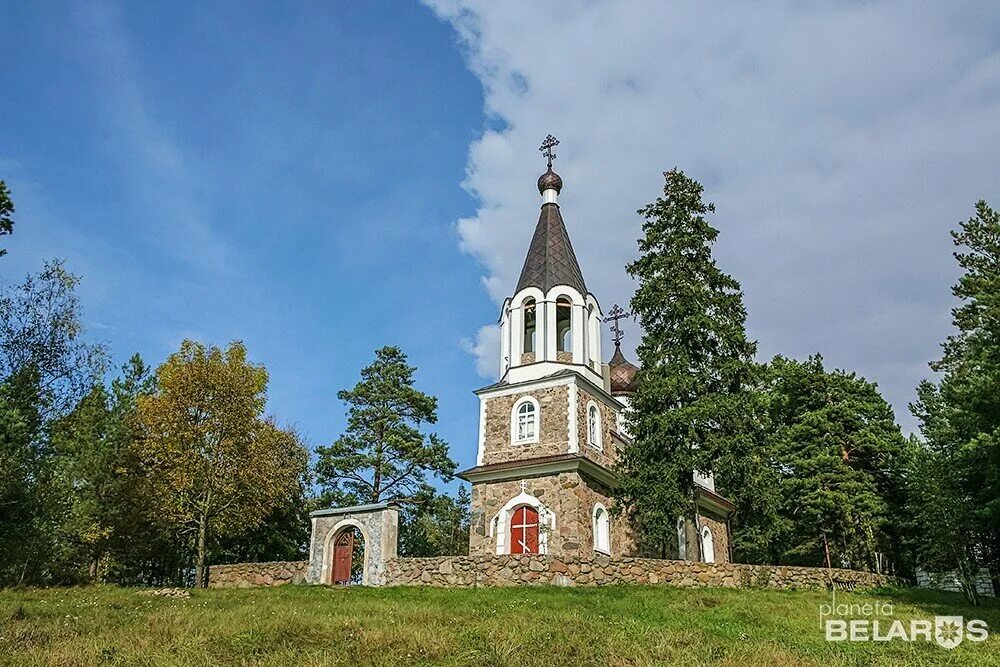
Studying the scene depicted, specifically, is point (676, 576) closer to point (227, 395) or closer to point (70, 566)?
point (227, 395)

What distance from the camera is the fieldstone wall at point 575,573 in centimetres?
1719

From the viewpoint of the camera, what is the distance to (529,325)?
24.7 m

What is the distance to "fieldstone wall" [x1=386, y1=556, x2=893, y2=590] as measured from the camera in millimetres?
17188

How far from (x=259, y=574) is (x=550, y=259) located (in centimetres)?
1240

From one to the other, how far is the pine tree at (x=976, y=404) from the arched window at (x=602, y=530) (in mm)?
7918

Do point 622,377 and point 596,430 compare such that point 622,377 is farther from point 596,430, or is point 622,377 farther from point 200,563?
point 200,563

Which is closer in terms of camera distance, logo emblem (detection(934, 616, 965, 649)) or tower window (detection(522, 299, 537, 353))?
logo emblem (detection(934, 616, 965, 649))

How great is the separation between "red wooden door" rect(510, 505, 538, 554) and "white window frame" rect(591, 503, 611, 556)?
1603 mm

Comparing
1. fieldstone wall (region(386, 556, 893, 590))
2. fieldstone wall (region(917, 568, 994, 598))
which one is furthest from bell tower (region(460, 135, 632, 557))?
fieldstone wall (region(917, 568, 994, 598))

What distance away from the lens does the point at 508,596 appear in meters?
15.0

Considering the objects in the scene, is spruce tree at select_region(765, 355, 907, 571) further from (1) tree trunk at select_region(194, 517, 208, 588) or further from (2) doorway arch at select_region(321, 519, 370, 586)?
(1) tree trunk at select_region(194, 517, 208, 588)

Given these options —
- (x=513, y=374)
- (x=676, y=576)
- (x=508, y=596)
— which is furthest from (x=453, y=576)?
(x=513, y=374)

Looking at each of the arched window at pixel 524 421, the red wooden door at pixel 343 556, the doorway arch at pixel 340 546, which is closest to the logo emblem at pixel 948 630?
the arched window at pixel 524 421

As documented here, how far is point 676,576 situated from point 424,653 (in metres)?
10.6
